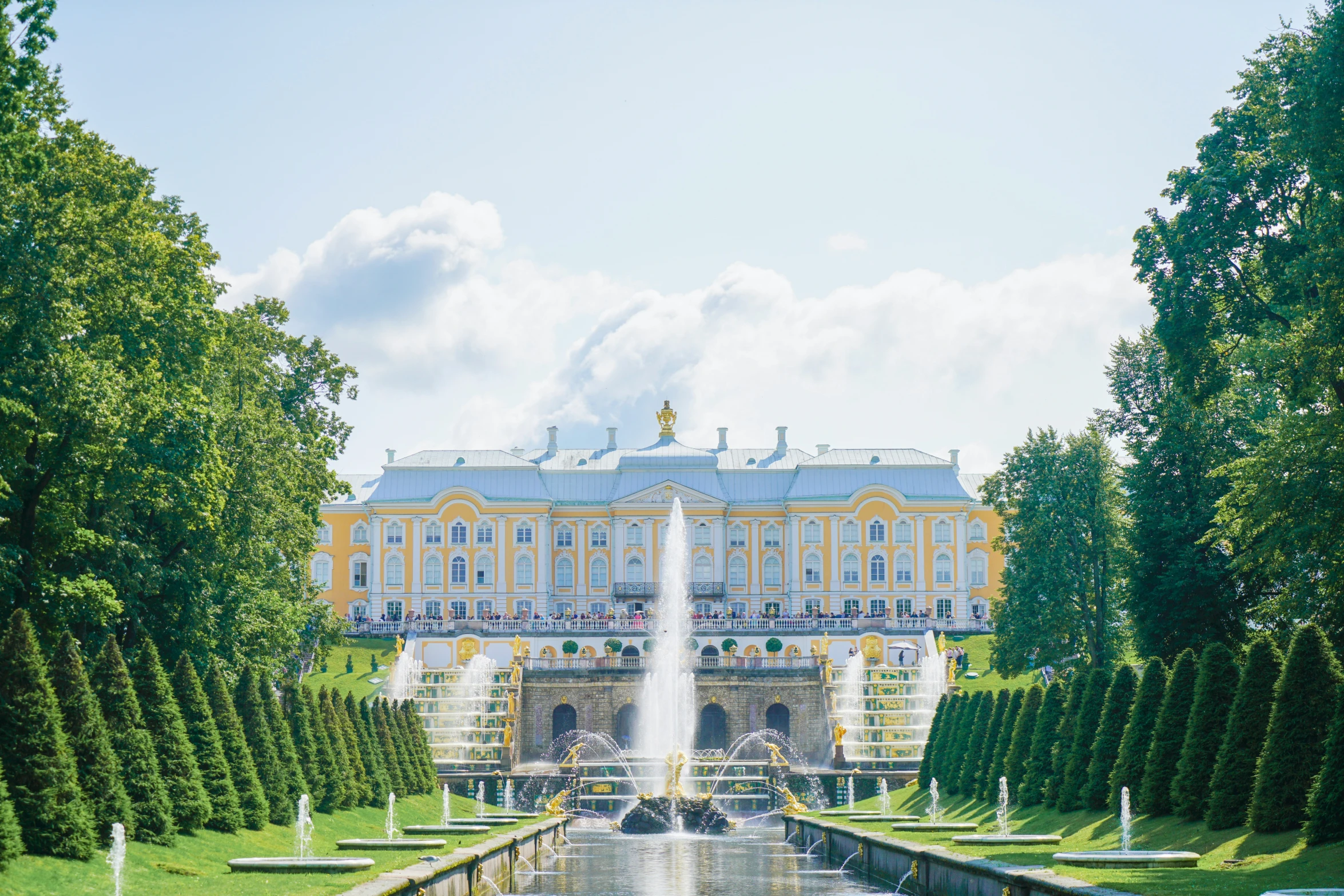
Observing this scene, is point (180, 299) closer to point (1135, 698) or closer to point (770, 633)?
point (1135, 698)

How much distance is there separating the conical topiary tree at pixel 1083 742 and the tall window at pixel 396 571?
210 ft

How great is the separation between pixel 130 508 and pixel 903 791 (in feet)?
73.4

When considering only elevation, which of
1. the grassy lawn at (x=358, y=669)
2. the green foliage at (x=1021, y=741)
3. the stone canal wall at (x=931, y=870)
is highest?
the grassy lawn at (x=358, y=669)

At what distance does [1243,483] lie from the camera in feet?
82.3

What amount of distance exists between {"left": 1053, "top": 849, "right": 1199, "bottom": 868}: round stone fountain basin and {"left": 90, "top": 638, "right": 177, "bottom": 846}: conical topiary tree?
10513mm

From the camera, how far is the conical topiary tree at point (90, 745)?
675 inches

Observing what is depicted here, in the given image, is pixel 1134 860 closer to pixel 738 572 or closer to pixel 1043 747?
pixel 1043 747

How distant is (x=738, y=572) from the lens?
288 feet

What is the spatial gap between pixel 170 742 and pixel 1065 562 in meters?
31.7

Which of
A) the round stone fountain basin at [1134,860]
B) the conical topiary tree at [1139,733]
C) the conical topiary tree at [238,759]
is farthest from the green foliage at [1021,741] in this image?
the conical topiary tree at [238,759]

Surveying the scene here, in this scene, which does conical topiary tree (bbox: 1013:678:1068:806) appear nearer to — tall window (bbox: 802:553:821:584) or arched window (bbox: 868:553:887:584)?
arched window (bbox: 868:553:887:584)

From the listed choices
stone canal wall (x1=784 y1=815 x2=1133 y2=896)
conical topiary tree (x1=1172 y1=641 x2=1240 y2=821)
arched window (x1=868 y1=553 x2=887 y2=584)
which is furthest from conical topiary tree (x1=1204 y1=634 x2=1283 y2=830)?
arched window (x1=868 y1=553 x2=887 y2=584)

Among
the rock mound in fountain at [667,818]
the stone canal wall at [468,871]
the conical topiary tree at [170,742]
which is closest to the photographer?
the stone canal wall at [468,871]

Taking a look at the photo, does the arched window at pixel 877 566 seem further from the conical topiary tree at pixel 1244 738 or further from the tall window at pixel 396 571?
the conical topiary tree at pixel 1244 738
